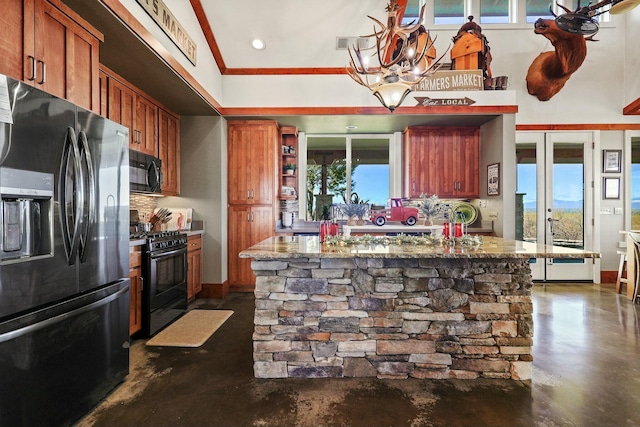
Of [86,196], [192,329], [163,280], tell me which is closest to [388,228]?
[192,329]

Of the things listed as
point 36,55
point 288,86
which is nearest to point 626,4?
point 288,86

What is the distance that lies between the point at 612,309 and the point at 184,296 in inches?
199

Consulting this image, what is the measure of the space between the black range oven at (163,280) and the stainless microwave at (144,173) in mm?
573

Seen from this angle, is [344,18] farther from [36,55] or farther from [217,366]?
[217,366]

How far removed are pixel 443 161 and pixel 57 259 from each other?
475 cm

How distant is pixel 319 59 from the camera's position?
4402 millimetres

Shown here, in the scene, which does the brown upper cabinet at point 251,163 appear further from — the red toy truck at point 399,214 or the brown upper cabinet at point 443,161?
the brown upper cabinet at point 443,161

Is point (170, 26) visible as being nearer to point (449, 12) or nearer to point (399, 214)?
point (399, 214)

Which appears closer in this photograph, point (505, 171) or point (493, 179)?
point (505, 171)

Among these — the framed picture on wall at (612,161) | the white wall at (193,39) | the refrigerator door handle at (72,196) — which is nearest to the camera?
the refrigerator door handle at (72,196)

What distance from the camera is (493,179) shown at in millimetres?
4629

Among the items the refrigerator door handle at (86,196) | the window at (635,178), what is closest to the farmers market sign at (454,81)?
the window at (635,178)

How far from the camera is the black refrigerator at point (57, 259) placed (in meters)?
1.48

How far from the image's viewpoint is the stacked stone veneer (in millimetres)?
2305
